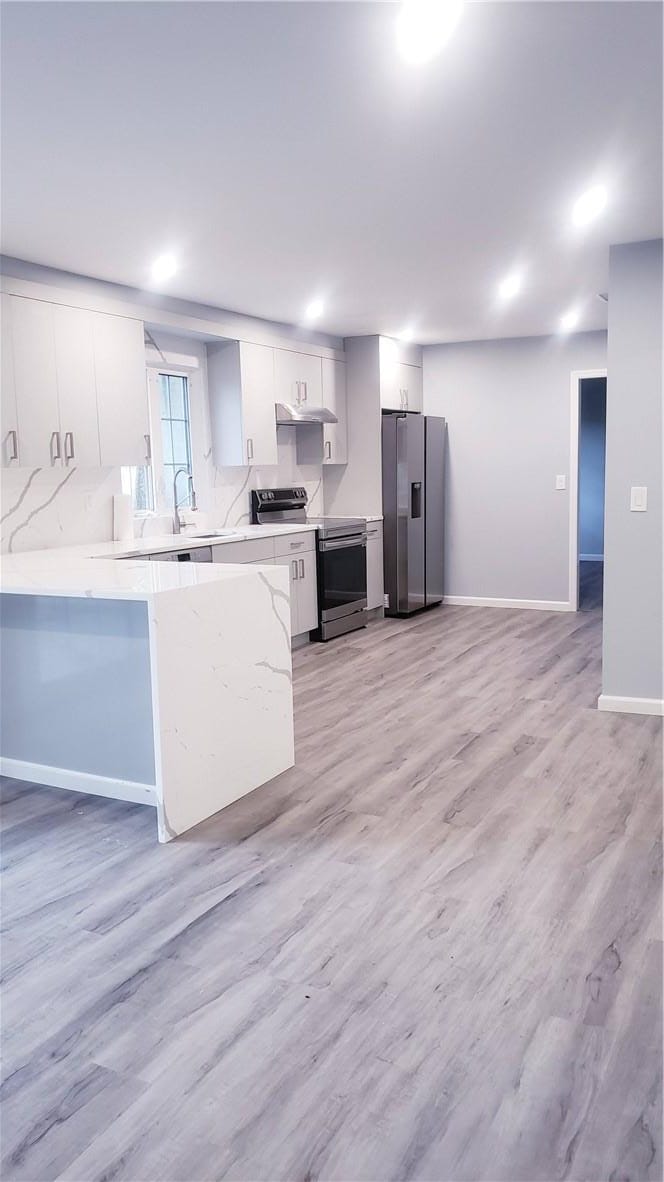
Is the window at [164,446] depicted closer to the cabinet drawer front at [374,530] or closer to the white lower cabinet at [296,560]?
the white lower cabinet at [296,560]

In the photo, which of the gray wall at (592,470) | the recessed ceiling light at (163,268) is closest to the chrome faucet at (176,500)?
the recessed ceiling light at (163,268)

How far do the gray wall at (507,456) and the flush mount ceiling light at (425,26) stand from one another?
210 inches

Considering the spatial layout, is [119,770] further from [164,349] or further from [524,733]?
[164,349]

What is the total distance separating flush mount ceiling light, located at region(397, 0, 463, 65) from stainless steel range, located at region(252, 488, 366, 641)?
13.9 feet

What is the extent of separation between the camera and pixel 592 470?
11.1 meters

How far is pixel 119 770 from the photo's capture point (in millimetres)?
3445

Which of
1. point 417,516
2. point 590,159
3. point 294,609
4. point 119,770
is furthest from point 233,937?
point 417,516

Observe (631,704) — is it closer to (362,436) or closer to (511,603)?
(511,603)

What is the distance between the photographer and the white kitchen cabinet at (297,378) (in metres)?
6.41

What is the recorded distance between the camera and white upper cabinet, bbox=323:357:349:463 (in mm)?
6980

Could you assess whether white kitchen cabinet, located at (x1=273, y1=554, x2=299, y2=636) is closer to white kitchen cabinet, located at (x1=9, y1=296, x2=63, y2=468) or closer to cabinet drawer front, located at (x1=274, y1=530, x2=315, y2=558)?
cabinet drawer front, located at (x1=274, y1=530, x2=315, y2=558)

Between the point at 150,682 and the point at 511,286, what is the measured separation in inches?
134

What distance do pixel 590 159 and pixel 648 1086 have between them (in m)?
2.85

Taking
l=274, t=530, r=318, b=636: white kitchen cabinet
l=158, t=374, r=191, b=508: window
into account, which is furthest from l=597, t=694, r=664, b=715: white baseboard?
l=158, t=374, r=191, b=508: window
